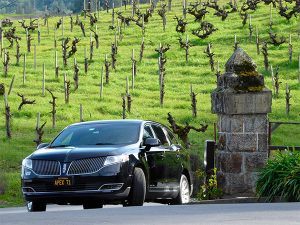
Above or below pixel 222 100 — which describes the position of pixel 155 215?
below

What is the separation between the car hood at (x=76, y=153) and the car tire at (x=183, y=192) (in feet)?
7.73

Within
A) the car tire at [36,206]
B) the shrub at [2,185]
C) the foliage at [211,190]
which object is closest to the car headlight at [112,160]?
the car tire at [36,206]

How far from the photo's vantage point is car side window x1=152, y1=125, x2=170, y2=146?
19.0 meters

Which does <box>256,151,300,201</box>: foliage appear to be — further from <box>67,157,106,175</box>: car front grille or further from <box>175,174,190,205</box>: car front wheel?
<box>67,157,106,175</box>: car front grille

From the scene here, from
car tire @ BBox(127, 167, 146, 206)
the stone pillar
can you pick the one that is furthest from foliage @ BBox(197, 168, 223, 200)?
car tire @ BBox(127, 167, 146, 206)

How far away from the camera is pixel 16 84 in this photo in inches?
2491

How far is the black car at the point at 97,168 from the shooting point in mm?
16625

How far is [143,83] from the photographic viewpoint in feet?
211

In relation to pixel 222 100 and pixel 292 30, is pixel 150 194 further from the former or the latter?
pixel 292 30

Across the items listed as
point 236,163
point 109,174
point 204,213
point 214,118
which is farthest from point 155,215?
point 214,118

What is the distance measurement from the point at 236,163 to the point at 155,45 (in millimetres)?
65014

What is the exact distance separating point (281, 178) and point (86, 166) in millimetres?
3456

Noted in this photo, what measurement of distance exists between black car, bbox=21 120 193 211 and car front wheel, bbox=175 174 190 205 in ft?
2.83

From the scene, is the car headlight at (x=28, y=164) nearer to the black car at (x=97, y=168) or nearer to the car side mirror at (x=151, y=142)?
the black car at (x=97, y=168)
